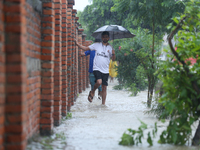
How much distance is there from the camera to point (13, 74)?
9.68ft

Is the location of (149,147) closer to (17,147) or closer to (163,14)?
(17,147)

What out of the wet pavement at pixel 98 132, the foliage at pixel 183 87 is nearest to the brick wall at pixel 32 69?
the wet pavement at pixel 98 132

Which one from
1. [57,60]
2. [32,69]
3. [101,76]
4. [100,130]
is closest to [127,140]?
[100,130]

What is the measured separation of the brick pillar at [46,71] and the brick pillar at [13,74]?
1760mm

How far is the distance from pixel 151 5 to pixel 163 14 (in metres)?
0.50

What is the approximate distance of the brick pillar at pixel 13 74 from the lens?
294cm

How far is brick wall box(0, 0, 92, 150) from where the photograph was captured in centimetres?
294

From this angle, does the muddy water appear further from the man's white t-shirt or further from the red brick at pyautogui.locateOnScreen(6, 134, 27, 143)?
the man's white t-shirt

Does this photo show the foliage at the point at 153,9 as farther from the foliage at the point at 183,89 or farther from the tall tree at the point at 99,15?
the tall tree at the point at 99,15

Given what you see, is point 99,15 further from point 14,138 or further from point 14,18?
point 14,138

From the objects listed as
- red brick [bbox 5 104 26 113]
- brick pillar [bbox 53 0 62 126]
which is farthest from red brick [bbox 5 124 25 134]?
brick pillar [bbox 53 0 62 126]

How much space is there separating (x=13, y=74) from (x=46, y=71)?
1.78 meters

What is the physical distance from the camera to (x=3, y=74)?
2.86 metres

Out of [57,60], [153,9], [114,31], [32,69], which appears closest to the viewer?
[32,69]
